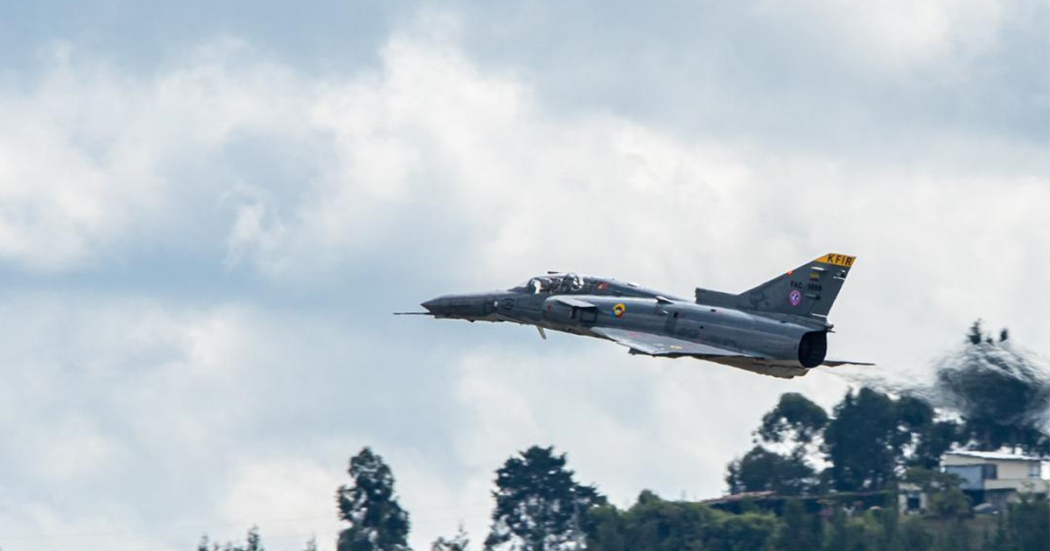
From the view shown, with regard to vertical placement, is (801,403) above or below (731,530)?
above

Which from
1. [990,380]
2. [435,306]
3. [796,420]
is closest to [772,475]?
[796,420]

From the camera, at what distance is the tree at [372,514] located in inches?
5177

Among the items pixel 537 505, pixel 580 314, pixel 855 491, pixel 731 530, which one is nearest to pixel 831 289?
pixel 580 314

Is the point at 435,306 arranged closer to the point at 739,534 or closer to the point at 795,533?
the point at 795,533

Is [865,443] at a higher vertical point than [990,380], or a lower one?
higher

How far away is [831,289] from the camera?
50.8 m

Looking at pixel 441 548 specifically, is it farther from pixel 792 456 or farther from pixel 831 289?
pixel 831 289

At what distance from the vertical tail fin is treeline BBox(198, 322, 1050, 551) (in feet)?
164

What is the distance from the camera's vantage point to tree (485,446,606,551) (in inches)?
5522

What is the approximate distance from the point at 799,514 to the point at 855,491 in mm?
29947

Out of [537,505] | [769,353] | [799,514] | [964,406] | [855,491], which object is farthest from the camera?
[855,491]

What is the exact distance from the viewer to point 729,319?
51.4 metres

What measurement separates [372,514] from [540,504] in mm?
14392

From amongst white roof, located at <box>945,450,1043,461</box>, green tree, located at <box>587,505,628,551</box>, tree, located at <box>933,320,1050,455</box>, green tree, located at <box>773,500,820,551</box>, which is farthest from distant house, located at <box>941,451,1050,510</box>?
tree, located at <box>933,320,1050,455</box>
